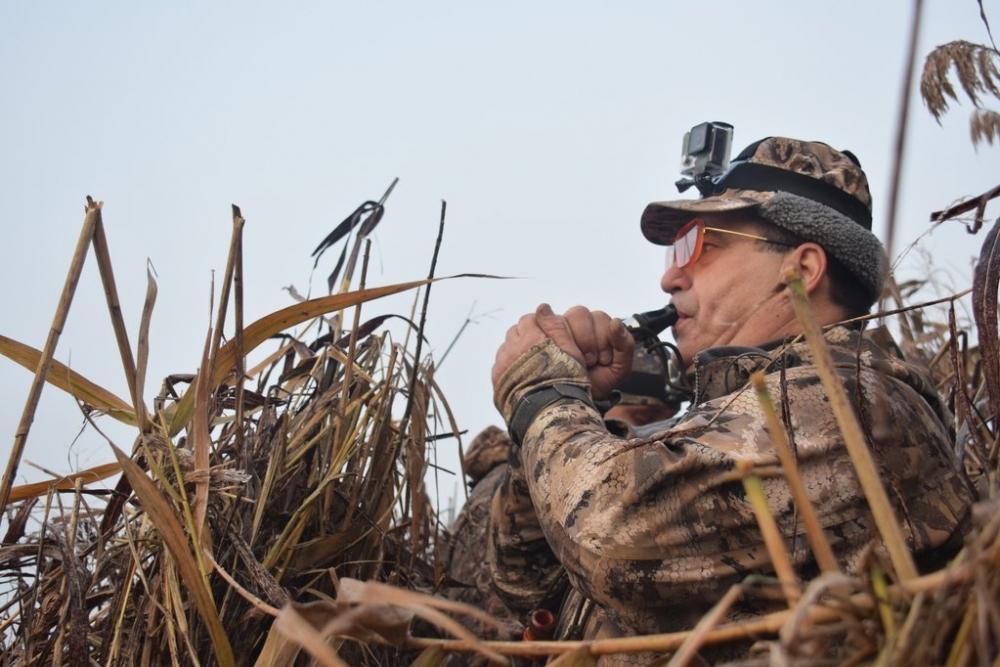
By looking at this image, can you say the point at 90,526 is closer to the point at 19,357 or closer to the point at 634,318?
the point at 19,357

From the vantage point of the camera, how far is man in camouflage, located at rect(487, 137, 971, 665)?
1567 mm

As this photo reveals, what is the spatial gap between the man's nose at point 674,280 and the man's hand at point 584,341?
0.36 metres

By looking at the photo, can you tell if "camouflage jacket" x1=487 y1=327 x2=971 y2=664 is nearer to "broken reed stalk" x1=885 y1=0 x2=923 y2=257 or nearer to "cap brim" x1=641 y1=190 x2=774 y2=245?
"cap brim" x1=641 y1=190 x2=774 y2=245

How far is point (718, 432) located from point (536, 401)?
0.45m

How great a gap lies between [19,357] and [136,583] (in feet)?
1.47

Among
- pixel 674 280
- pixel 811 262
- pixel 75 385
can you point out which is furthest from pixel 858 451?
pixel 674 280

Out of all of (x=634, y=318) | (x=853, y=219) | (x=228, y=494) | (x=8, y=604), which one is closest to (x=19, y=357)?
(x=228, y=494)

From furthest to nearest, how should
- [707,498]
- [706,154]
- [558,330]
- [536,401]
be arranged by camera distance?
1. [706,154]
2. [558,330]
3. [536,401]
4. [707,498]

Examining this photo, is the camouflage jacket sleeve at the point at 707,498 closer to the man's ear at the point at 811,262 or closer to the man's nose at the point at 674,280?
the man's ear at the point at 811,262

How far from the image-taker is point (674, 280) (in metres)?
2.64

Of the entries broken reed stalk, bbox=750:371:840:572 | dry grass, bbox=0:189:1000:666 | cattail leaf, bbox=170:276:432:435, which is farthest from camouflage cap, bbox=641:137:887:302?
broken reed stalk, bbox=750:371:840:572

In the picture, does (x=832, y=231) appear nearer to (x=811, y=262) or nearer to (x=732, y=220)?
(x=811, y=262)

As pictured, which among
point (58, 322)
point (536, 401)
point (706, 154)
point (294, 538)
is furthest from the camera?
point (706, 154)

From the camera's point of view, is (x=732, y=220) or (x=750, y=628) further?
(x=732, y=220)
